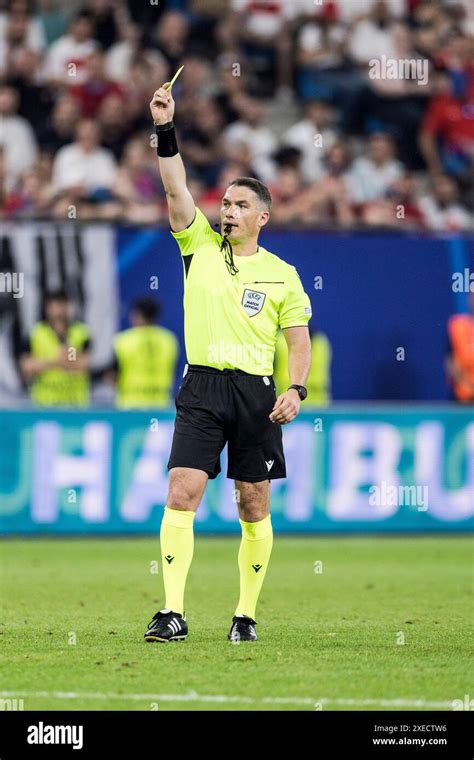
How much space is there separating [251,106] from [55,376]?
4.90 metres

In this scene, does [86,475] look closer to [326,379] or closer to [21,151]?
[326,379]

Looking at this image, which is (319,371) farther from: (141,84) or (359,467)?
(141,84)

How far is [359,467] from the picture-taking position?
14.3 metres

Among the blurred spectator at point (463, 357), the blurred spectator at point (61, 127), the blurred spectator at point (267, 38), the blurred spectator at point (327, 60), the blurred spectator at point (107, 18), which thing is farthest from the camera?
the blurred spectator at point (267, 38)

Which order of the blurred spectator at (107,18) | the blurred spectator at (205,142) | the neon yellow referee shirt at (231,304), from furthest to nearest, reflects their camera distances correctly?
1. the blurred spectator at (107,18)
2. the blurred spectator at (205,142)
3. the neon yellow referee shirt at (231,304)

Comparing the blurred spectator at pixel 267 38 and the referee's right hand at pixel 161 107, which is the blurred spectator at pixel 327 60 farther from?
the referee's right hand at pixel 161 107

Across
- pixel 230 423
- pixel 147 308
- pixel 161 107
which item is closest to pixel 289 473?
pixel 147 308

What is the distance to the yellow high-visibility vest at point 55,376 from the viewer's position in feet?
50.1

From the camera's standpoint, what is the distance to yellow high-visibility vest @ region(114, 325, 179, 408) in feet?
50.1

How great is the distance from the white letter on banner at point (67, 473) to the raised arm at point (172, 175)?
20.6 feet

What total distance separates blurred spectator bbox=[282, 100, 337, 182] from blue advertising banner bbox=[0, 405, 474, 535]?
4.24 metres

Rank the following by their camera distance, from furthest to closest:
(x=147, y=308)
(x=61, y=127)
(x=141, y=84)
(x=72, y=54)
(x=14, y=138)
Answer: (x=72, y=54), (x=141, y=84), (x=61, y=127), (x=14, y=138), (x=147, y=308)

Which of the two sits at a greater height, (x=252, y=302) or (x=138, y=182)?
(x=138, y=182)

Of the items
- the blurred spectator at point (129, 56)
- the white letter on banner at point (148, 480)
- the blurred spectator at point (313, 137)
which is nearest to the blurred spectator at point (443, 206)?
the blurred spectator at point (313, 137)
